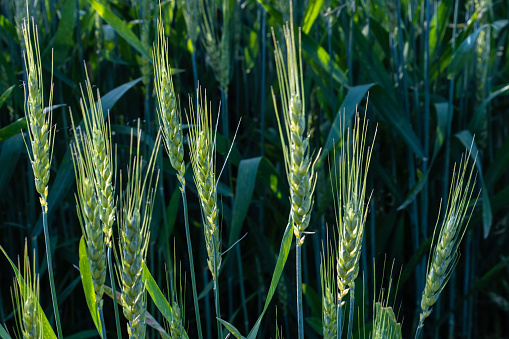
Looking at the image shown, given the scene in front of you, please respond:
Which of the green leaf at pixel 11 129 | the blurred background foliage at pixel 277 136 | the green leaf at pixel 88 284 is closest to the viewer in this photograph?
the green leaf at pixel 88 284

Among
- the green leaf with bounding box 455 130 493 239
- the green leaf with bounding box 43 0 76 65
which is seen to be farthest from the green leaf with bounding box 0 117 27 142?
the green leaf with bounding box 455 130 493 239

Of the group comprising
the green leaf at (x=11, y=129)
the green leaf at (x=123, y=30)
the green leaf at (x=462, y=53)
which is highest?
the green leaf at (x=123, y=30)

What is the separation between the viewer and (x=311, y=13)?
4.64 feet

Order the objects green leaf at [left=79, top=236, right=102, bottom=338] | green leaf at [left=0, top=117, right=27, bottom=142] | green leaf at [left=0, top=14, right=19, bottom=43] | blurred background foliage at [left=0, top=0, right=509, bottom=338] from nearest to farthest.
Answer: green leaf at [left=79, top=236, right=102, bottom=338] < green leaf at [left=0, top=117, right=27, bottom=142] < blurred background foliage at [left=0, top=0, right=509, bottom=338] < green leaf at [left=0, top=14, right=19, bottom=43]

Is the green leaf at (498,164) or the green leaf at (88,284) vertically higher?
the green leaf at (88,284)

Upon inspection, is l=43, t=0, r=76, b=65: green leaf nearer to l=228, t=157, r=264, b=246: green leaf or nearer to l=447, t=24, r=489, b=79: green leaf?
l=228, t=157, r=264, b=246: green leaf

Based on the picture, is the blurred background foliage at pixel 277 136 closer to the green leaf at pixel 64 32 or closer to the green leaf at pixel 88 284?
the green leaf at pixel 64 32

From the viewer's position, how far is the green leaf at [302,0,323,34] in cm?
139

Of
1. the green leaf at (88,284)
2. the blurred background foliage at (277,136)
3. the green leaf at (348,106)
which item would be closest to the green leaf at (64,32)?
the blurred background foliage at (277,136)

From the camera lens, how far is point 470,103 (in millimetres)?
1623

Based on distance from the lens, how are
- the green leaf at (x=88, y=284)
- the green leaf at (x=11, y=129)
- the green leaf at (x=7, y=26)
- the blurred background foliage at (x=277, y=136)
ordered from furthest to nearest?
the green leaf at (x=7, y=26) → the blurred background foliage at (x=277, y=136) → the green leaf at (x=11, y=129) → the green leaf at (x=88, y=284)

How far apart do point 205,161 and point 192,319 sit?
39.3 inches

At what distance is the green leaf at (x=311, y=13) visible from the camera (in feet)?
4.55

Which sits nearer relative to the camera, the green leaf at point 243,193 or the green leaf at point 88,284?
the green leaf at point 88,284
